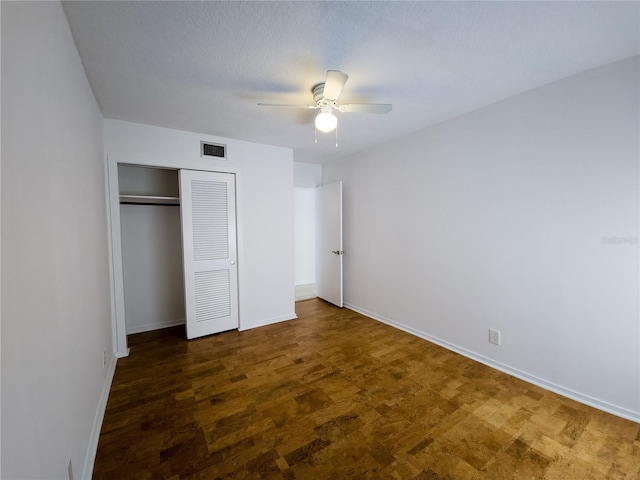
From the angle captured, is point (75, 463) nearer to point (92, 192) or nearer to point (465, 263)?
point (92, 192)

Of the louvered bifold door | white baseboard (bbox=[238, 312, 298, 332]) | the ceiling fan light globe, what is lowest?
white baseboard (bbox=[238, 312, 298, 332])

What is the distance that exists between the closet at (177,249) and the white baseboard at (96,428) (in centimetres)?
95

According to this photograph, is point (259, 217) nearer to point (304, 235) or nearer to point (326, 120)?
point (326, 120)

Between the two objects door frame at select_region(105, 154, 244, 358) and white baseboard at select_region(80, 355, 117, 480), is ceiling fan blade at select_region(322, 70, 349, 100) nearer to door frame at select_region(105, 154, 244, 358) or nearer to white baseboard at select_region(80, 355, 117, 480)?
door frame at select_region(105, 154, 244, 358)

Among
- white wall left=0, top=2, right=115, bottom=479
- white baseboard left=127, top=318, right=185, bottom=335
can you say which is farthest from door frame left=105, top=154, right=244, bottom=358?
white wall left=0, top=2, right=115, bottom=479

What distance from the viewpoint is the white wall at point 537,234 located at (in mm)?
1880

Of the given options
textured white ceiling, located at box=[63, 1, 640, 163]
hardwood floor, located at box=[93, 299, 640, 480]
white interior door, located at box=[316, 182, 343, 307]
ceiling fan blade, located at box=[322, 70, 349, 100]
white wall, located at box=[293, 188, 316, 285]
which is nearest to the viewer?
textured white ceiling, located at box=[63, 1, 640, 163]

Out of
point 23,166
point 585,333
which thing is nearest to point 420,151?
point 585,333

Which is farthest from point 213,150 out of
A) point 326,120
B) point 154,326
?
point 154,326

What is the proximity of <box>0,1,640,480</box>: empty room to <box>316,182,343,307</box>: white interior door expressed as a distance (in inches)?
37.8

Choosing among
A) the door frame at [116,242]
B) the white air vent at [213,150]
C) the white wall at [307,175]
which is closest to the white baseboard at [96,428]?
the door frame at [116,242]

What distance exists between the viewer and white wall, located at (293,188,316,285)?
5.90 m

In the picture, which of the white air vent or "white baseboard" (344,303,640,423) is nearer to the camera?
"white baseboard" (344,303,640,423)

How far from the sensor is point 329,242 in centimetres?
461
